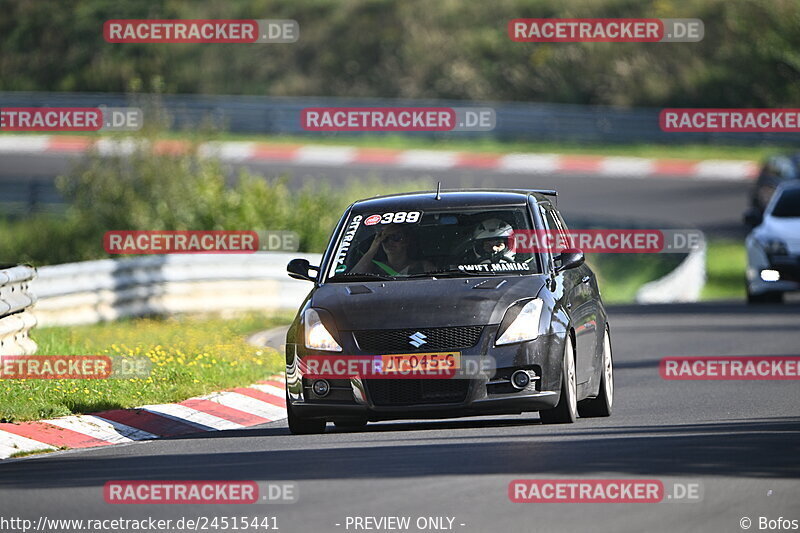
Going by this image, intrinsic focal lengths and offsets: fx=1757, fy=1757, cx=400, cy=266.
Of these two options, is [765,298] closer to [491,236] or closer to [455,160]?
[491,236]

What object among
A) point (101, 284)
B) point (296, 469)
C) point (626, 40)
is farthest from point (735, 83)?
point (296, 469)

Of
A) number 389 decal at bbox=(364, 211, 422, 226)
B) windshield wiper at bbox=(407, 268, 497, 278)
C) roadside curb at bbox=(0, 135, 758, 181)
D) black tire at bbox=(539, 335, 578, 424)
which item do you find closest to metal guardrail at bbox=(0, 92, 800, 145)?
roadside curb at bbox=(0, 135, 758, 181)

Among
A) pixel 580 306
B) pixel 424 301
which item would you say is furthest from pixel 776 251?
pixel 424 301

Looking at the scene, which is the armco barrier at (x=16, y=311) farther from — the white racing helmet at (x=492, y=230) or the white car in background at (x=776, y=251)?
the white car in background at (x=776, y=251)

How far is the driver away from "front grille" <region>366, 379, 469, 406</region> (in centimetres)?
121

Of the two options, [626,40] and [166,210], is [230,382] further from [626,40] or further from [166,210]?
[626,40]

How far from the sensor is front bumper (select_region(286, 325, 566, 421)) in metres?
11.2

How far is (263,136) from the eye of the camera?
47.3m

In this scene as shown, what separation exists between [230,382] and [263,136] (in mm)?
32784

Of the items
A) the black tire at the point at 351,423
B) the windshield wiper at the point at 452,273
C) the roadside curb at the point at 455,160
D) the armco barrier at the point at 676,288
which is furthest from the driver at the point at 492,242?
the roadside curb at the point at 455,160

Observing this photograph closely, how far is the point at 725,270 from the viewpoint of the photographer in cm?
3381

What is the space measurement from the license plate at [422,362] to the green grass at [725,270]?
789 inches

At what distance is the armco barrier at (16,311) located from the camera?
13.9 meters

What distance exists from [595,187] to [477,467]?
103ft
